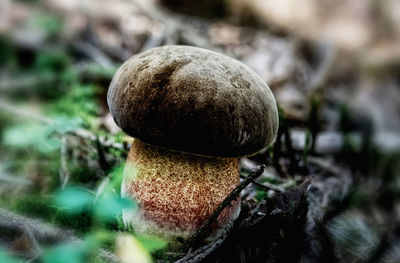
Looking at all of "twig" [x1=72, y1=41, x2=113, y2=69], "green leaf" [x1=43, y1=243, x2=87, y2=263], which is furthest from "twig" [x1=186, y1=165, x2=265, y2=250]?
"twig" [x1=72, y1=41, x2=113, y2=69]

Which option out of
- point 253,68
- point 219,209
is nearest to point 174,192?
point 219,209

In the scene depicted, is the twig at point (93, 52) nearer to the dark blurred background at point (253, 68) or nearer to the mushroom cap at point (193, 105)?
the dark blurred background at point (253, 68)

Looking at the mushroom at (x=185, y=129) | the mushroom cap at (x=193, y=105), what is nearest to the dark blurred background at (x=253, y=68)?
the mushroom at (x=185, y=129)

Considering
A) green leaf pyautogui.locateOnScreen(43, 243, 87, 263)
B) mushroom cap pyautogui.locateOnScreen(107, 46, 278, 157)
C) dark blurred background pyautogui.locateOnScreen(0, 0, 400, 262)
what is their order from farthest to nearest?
dark blurred background pyautogui.locateOnScreen(0, 0, 400, 262) → mushroom cap pyautogui.locateOnScreen(107, 46, 278, 157) → green leaf pyautogui.locateOnScreen(43, 243, 87, 263)

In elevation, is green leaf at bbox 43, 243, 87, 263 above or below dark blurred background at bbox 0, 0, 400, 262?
above

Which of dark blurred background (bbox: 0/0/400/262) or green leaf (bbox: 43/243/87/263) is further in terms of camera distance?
dark blurred background (bbox: 0/0/400/262)

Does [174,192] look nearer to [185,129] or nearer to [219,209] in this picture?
[219,209]

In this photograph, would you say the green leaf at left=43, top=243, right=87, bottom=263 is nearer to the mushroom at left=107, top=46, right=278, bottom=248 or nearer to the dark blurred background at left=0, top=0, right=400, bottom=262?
the dark blurred background at left=0, top=0, right=400, bottom=262
